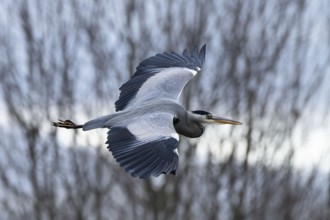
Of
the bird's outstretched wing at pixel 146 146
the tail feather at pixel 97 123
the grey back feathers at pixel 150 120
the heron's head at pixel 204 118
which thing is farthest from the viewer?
the heron's head at pixel 204 118

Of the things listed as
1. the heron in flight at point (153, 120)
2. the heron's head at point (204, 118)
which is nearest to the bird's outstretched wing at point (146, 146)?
the heron in flight at point (153, 120)

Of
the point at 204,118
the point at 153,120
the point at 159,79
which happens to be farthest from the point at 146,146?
the point at 159,79

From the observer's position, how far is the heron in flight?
24.2 feet

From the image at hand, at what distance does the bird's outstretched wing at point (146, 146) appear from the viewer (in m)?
7.24

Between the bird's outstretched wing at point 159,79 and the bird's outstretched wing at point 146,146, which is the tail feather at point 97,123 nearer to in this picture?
the bird's outstretched wing at point 146,146

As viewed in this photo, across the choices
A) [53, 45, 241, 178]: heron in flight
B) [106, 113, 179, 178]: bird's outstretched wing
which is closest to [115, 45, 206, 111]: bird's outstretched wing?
[53, 45, 241, 178]: heron in flight

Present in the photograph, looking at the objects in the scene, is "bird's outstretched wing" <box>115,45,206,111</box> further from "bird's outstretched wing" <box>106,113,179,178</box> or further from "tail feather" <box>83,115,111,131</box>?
"bird's outstretched wing" <box>106,113,179,178</box>

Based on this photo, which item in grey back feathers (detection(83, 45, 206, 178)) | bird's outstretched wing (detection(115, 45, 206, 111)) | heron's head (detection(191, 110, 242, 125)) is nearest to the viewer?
grey back feathers (detection(83, 45, 206, 178))

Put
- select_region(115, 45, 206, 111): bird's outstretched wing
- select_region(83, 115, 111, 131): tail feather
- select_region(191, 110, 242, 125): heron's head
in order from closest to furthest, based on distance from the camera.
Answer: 1. select_region(83, 115, 111, 131): tail feather
2. select_region(191, 110, 242, 125): heron's head
3. select_region(115, 45, 206, 111): bird's outstretched wing

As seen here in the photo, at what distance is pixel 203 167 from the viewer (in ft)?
53.7

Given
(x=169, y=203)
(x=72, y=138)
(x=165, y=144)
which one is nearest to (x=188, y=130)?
(x=165, y=144)

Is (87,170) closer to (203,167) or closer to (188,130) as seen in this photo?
(203,167)

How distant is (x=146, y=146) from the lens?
7531 mm

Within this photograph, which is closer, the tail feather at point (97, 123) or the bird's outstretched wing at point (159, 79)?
the tail feather at point (97, 123)
